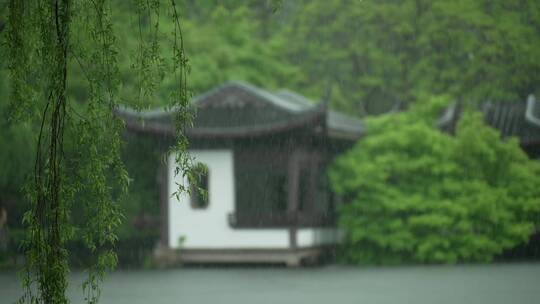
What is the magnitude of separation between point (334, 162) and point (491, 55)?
33.6ft

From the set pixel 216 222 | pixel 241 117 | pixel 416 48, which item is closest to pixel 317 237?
pixel 216 222

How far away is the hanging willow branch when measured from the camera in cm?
591

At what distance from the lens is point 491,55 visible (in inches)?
1120

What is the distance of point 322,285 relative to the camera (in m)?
14.4

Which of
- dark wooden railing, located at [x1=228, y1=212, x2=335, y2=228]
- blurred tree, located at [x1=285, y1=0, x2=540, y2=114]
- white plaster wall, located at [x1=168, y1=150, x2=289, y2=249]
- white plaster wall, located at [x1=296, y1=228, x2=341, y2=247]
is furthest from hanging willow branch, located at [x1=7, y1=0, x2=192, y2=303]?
blurred tree, located at [x1=285, y1=0, x2=540, y2=114]

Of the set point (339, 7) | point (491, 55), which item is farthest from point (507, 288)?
point (339, 7)

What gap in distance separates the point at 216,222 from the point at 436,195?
4.28 meters

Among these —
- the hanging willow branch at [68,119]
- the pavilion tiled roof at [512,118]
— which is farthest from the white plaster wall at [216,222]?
the hanging willow branch at [68,119]

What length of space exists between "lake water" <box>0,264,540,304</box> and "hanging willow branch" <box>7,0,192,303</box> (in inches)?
177

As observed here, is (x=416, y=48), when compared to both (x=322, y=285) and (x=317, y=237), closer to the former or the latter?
(x=317, y=237)

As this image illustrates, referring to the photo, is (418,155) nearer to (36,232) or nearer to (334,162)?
(334,162)

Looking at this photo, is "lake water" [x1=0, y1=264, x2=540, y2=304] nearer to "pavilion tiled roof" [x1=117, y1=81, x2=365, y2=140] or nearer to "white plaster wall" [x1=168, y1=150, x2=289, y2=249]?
"white plaster wall" [x1=168, y1=150, x2=289, y2=249]

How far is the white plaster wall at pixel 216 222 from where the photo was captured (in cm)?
1873

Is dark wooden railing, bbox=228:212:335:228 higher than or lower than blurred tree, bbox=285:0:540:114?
lower
